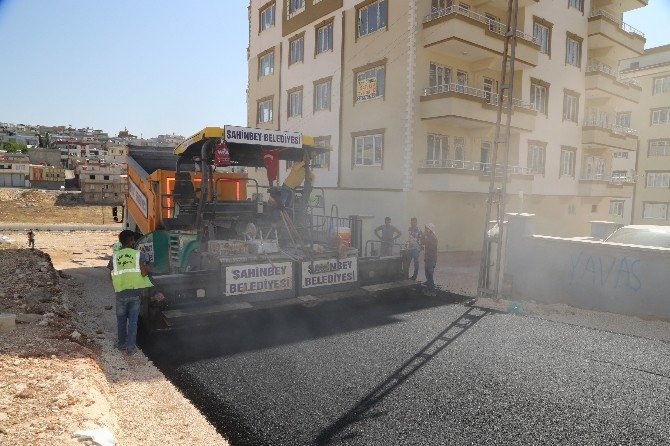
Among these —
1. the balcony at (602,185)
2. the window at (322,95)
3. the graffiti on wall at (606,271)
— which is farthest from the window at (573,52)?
the graffiti on wall at (606,271)

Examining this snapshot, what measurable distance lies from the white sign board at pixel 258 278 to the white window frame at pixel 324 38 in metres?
17.1

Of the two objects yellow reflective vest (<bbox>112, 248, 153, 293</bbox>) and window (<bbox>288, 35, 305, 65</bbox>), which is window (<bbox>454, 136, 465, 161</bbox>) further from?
yellow reflective vest (<bbox>112, 248, 153, 293</bbox>)

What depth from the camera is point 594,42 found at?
82.8 feet

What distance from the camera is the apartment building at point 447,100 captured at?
18.1 meters

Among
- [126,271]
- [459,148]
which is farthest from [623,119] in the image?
[126,271]

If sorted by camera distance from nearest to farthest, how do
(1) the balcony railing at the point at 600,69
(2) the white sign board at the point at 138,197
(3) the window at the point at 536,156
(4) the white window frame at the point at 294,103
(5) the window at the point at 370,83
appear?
(2) the white sign board at the point at 138,197 < (5) the window at the point at 370,83 < (3) the window at the point at 536,156 < (4) the white window frame at the point at 294,103 < (1) the balcony railing at the point at 600,69

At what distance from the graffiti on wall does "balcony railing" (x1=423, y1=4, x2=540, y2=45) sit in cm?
1132

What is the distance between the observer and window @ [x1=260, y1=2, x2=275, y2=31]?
89.2ft

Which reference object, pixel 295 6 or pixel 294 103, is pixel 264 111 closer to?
pixel 294 103

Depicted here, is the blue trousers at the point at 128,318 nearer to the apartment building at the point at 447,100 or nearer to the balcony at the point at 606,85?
the apartment building at the point at 447,100

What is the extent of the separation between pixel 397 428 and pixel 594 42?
92.1ft

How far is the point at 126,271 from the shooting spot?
6.34m

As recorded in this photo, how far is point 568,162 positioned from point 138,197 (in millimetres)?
22934

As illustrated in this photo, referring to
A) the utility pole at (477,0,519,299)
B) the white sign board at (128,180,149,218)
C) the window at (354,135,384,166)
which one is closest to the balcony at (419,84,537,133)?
the window at (354,135,384,166)
